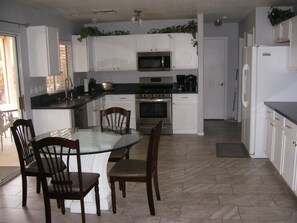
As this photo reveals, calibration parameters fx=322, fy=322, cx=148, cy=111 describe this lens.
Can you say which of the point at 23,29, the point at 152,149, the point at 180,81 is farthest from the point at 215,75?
the point at 152,149

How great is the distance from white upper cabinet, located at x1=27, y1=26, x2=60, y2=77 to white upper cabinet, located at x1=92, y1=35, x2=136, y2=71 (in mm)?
2164

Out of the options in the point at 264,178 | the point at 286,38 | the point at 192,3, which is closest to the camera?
the point at 264,178

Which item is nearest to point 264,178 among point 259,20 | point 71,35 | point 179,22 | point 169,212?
point 169,212

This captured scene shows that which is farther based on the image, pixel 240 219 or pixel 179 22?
pixel 179 22

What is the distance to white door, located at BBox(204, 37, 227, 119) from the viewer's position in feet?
25.9

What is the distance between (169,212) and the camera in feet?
Answer: 10.9

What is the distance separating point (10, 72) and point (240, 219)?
12.1ft

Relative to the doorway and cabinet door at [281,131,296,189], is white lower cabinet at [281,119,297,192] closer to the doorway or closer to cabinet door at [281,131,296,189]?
Result: cabinet door at [281,131,296,189]

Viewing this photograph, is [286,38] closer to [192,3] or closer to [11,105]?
[192,3]

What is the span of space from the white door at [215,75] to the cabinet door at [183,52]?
131 cm

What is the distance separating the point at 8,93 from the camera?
15.8 feet

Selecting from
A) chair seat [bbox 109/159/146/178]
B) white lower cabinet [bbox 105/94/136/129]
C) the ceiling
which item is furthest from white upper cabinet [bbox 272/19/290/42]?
white lower cabinet [bbox 105/94/136/129]

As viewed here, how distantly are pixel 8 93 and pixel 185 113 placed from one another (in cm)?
345

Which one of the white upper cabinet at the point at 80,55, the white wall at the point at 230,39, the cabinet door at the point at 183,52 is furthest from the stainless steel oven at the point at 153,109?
the white wall at the point at 230,39
